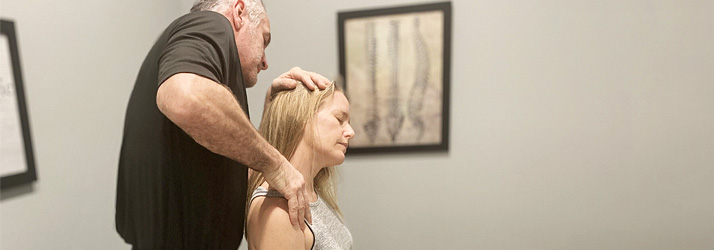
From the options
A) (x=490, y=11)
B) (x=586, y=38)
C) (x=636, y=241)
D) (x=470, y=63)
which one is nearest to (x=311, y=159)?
(x=470, y=63)

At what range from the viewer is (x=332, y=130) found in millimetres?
870

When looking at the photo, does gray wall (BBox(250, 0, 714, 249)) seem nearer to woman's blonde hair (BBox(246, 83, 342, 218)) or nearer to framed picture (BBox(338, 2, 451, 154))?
framed picture (BBox(338, 2, 451, 154))

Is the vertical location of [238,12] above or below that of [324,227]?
above

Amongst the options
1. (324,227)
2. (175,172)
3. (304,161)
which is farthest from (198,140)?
(324,227)

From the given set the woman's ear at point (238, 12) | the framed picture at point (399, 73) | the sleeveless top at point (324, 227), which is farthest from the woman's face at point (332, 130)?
the framed picture at point (399, 73)

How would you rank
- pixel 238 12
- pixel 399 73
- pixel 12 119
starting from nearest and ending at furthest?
pixel 12 119 → pixel 238 12 → pixel 399 73

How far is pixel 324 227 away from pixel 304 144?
22 cm

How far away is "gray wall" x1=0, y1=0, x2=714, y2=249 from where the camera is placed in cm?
128

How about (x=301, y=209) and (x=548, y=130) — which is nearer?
(x=301, y=209)

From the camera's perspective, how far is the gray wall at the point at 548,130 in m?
1.28

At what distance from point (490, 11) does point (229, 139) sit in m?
1.09

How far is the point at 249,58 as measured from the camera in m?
0.87

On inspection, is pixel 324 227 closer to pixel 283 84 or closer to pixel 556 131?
pixel 283 84

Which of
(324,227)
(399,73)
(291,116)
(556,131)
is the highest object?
(399,73)
